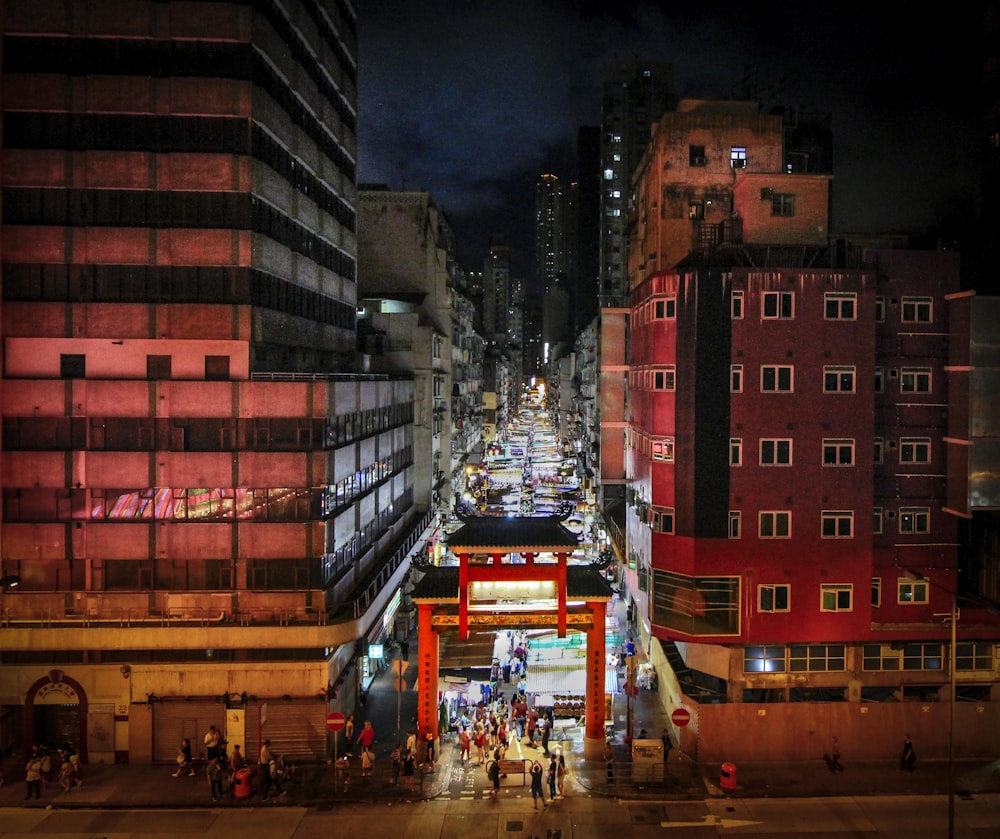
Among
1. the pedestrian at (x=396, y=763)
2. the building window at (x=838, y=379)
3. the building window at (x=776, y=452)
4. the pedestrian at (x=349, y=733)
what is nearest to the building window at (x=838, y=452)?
the building window at (x=776, y=452)

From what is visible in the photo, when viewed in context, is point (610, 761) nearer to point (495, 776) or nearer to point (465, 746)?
point (495, 776)

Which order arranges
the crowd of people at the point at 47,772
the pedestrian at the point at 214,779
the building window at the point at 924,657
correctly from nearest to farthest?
the crowd of people at the point at 47,772, the pedestrian at the point at 214,779, the building window at the point at 924,657

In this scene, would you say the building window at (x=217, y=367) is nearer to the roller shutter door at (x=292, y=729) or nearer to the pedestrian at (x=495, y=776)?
the roller shutter door at (x=292, y=729)

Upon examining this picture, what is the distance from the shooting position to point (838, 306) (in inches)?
1139

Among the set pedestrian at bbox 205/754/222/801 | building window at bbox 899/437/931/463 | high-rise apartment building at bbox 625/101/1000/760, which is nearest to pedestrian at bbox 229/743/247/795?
pedestrian at bbox 205/754/222/801

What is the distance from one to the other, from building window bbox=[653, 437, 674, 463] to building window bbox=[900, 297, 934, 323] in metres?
11.1

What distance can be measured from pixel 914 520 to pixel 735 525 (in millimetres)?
8026

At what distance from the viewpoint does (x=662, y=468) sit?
30.1 meters

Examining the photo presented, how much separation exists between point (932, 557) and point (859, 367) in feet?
28.7

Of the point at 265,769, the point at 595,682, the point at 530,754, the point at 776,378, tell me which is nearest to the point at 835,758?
the point at 595,682

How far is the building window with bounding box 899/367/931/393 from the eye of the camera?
98.5ft

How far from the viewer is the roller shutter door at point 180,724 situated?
2778 cm

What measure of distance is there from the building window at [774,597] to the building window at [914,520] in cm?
597

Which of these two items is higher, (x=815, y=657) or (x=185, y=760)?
(x=815, y=657)
